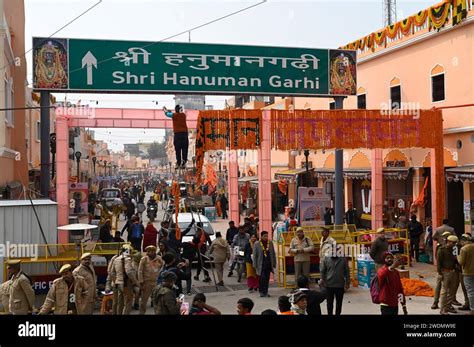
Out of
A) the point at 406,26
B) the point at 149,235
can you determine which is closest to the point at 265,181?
the point at 149,235

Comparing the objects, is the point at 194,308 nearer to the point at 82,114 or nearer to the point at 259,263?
the point at 259,263

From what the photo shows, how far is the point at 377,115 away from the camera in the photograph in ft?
51.2

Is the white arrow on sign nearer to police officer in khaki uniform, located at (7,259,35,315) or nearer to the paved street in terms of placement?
the paved street

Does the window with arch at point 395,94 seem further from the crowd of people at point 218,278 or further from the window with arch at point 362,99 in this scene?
the crowd of people at point 218,278

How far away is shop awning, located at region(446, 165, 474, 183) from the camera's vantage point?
15609mm

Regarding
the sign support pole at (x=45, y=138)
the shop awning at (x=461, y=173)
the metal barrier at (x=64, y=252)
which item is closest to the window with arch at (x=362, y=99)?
the shop awning at (x=461, y=173)

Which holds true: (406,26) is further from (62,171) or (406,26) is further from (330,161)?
(62,171)

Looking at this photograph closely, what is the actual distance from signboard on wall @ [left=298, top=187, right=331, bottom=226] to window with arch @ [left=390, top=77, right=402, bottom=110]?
A: 492 cm

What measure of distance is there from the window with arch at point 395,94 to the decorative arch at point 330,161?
16.5 ft

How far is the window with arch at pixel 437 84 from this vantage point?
1816 centimetres

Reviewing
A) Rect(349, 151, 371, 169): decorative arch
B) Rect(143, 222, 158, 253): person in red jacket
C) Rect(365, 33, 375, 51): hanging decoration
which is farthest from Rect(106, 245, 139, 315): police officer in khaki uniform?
Rect(365, 33, 375, 51): hanging decoration
